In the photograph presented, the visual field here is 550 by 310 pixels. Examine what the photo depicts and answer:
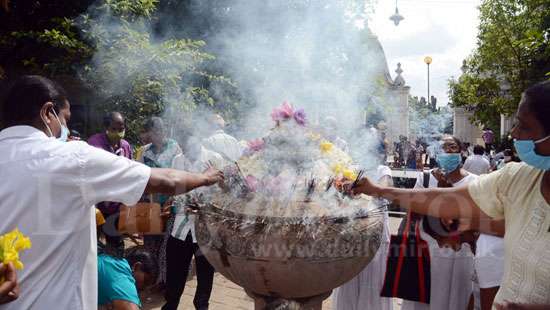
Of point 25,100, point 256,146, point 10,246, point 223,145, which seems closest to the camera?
point 10,246

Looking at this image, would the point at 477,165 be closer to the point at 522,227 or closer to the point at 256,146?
the point at 256,146

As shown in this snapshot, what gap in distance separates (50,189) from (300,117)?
1909 millimetres

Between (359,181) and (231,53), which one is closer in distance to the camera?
(359,181)

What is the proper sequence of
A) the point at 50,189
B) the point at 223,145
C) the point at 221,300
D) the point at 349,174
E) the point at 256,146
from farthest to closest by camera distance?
the point at 221,300 < the point at 223,145 < the point at 256,146 < the point at 349,174 < the point at 50,189

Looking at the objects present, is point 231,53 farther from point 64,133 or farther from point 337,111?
point 64,133

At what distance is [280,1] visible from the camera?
23.3ft

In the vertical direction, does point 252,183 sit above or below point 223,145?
below

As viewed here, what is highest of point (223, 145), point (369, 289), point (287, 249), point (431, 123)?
point (431, 123)

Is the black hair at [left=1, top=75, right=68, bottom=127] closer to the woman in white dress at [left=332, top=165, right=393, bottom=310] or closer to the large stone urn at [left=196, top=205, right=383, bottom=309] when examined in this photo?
the large stone urn at [left=196, top=205, right=383, bottom=309]

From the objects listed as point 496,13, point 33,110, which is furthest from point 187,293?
point 496,13

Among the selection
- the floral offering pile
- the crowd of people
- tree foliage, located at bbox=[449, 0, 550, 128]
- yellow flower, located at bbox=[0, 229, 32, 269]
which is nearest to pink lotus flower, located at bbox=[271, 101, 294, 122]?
the floral offering pile

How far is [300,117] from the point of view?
3447 mm

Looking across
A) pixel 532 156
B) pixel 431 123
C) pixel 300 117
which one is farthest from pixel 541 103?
pixel 431 123

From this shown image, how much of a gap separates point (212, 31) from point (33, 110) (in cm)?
668
